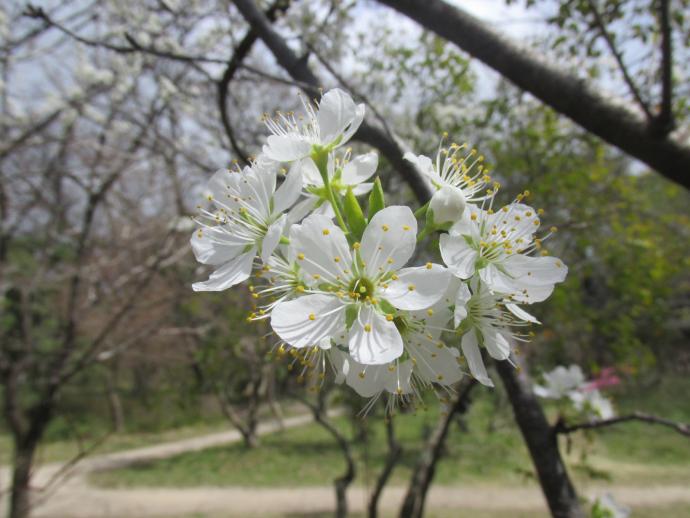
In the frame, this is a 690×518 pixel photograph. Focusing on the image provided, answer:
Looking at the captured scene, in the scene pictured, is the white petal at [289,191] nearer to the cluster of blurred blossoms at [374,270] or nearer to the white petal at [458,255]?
the cluster of blurred blossoms at [374,270]

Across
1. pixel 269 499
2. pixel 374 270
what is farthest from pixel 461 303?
pixel 269 499

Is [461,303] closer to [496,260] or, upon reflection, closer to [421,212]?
[496,260]

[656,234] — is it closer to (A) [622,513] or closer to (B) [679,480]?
(B) [679,480]

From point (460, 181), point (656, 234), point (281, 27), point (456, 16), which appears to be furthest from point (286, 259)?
point (656, 234)

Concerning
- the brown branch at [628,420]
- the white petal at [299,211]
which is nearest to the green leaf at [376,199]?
the white petal at [299,211]

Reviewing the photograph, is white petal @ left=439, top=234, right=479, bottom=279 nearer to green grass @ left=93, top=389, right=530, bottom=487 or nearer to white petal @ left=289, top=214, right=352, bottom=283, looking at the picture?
white petal @ left=289, top=214, right=352, bottom=283

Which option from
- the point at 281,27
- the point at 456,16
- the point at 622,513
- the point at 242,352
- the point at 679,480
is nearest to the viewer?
the point at 456,16
